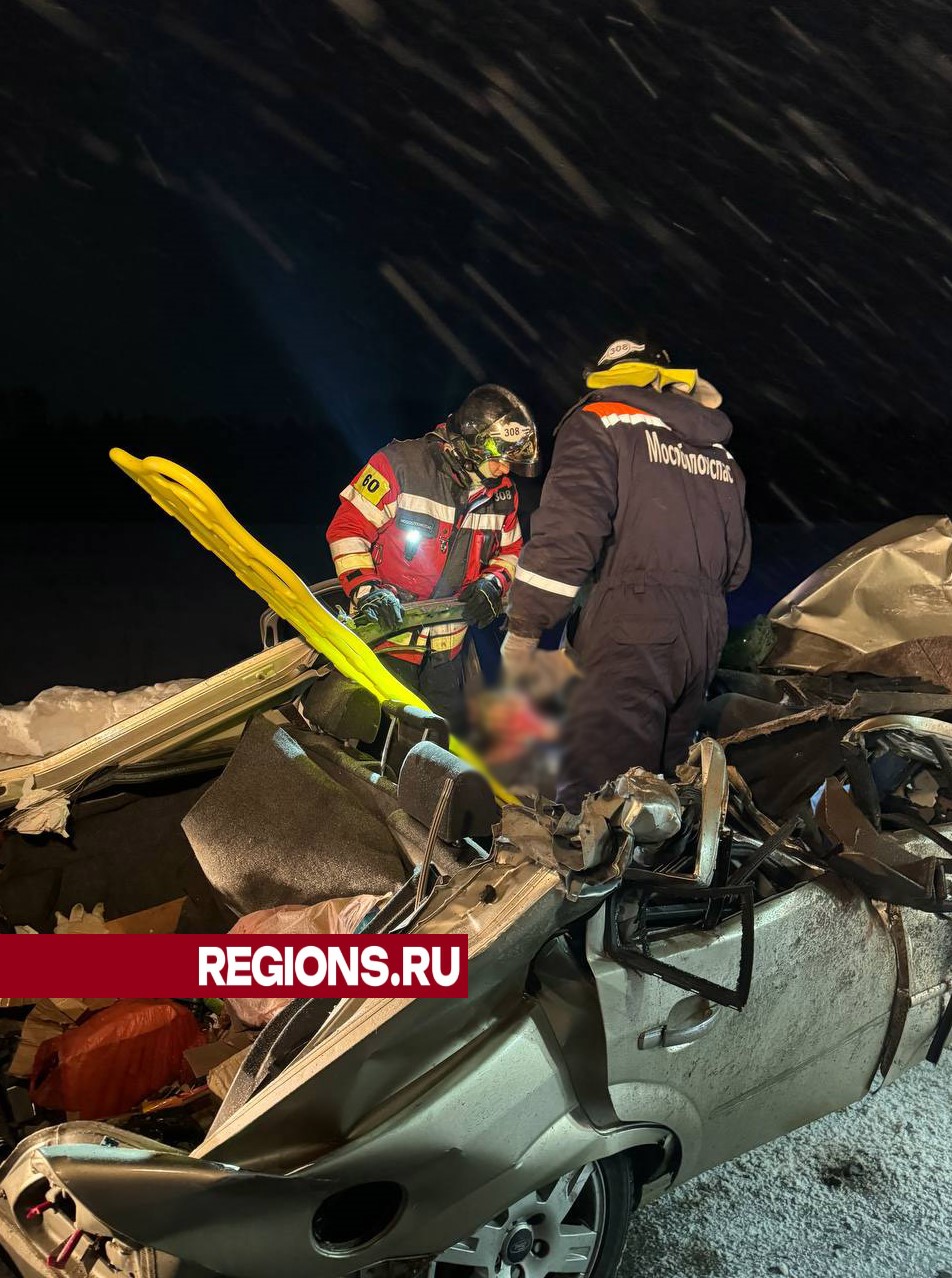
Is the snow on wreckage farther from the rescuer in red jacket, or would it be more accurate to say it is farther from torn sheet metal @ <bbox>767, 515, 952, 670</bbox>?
the rescuer in red jacket

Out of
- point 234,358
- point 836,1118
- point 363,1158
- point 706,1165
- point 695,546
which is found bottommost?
point 234,358

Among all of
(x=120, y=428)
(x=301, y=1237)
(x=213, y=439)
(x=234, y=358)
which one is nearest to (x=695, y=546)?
(x=301, y=1237)

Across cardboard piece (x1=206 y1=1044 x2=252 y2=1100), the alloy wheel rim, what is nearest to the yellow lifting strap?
the alloy wheel rim

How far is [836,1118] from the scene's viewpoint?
115 inches

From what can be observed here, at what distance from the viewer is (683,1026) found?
2.02 metres

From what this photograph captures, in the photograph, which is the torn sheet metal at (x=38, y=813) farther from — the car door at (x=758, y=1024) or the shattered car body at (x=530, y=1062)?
the car door at (x=758, y=1024)

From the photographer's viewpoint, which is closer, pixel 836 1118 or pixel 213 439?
pixel 836 1118

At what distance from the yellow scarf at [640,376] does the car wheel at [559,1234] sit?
2.33 m

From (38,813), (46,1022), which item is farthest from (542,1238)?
(38,813)

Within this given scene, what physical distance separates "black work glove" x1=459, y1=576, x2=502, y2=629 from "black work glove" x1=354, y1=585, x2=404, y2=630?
0.50 m

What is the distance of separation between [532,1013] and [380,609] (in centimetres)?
222

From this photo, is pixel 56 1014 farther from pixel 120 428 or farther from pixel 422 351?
pixel 422 351

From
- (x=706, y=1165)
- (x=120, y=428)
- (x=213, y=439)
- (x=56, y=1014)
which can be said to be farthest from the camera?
(x=213, y=439)

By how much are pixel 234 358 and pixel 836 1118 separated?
76975 mm
